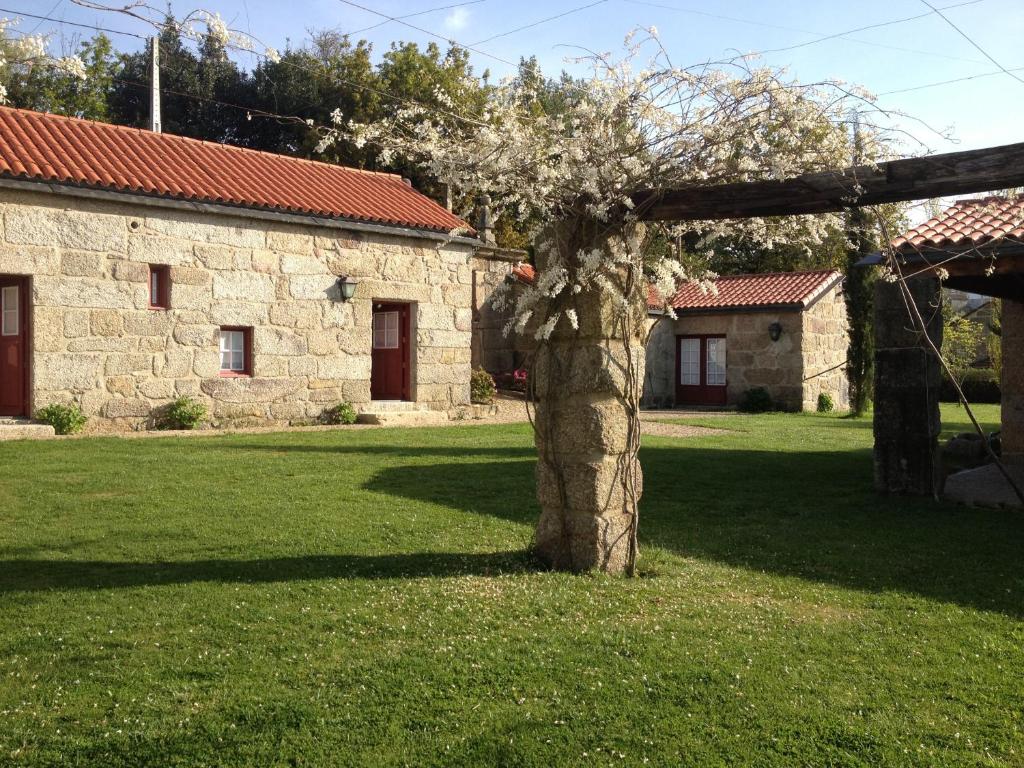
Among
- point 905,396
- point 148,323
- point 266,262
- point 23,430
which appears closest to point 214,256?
point 266,262

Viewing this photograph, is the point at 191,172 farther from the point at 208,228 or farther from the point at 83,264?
the point at 83,264

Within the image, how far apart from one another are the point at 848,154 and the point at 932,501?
4777 mm

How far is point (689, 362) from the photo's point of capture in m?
23.8

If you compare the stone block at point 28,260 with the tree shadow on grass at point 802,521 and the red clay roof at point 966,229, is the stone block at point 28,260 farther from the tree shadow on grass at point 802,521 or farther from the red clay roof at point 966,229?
the red clay roof at point 966,229

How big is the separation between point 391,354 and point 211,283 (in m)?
3.93

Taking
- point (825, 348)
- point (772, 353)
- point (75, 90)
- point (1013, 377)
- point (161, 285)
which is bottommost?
point (1013, 377)

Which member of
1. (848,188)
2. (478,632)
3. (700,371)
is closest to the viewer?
(478,632)

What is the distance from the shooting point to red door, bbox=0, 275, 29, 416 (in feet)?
40.1

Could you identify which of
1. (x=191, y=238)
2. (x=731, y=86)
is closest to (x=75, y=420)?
(x=191, y=238)

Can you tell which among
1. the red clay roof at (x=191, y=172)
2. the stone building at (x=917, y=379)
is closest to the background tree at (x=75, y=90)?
the red clay roof at (x=191, y=172)

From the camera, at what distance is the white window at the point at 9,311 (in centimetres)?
1232

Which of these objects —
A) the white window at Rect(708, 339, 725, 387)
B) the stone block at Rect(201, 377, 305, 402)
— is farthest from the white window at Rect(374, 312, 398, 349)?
the white window at Rect(708, 339, 725, 387)

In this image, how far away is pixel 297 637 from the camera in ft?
15.0

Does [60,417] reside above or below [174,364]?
below
